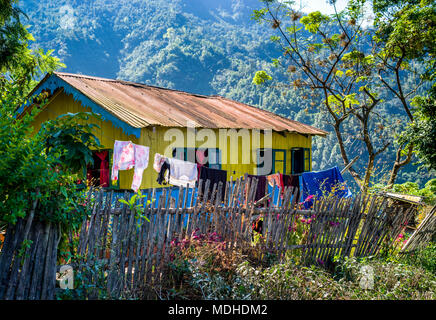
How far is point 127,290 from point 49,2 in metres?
122

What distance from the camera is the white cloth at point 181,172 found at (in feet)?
26.1

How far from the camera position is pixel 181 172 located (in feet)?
26.3

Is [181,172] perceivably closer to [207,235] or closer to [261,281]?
[207,235]

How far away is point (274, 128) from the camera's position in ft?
38.5

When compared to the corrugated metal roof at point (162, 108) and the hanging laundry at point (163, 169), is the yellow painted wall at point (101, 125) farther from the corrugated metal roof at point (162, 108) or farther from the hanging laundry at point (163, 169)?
the hanging laundry at point (163, 169)

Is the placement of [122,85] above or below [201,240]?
above

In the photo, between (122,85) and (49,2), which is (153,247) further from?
(49,2)

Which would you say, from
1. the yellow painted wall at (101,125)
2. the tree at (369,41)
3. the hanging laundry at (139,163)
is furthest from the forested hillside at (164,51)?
the hanging laundry at (139,163)

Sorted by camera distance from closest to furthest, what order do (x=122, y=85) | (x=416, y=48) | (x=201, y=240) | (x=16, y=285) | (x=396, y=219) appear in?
(x=16, y=285), (x=201, y=240), (x=396, y=219), (x=122, y=85), (x=416, y=48)

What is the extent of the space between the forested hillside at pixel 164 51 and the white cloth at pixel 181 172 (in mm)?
44315

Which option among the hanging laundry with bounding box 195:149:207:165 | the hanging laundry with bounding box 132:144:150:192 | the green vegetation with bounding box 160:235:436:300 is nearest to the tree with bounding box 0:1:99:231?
the green vegetation with bounding box 160:235:436:300

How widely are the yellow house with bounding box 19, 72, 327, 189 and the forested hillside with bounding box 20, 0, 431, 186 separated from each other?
3875 cm

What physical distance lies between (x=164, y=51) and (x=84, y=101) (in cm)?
7352
